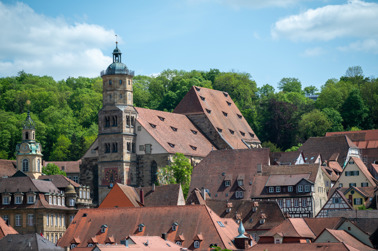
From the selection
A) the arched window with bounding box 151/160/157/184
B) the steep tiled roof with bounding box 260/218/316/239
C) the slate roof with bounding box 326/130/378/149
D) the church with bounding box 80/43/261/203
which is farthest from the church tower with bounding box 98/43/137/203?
the slate roof with bounding box 326/130/378/149

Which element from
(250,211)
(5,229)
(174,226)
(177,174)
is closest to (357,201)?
(250,211)

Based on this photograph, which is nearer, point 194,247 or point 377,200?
point 194,247

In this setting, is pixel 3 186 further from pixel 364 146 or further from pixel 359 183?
pixel 364 146

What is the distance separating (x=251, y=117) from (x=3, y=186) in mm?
56052

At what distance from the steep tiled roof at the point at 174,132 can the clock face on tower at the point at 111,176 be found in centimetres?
617

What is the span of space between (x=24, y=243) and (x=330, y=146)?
55.0 metres

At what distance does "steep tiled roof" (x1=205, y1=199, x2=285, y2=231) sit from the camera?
93.3 meters

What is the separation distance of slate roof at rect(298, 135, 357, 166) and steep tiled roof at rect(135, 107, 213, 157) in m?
12.9

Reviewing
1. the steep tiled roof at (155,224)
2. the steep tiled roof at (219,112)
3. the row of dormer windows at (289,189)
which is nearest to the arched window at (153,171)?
the steep tiled roof at (219,112)

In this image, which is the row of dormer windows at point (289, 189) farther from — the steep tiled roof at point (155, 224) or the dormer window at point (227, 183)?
the steep tiled roof at point (155, 224)

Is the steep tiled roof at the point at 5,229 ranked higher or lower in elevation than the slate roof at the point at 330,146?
lower

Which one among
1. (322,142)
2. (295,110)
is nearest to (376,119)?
(295,110)

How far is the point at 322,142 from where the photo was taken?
126938 mm

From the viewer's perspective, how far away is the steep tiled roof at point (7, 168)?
12527 centimetres
